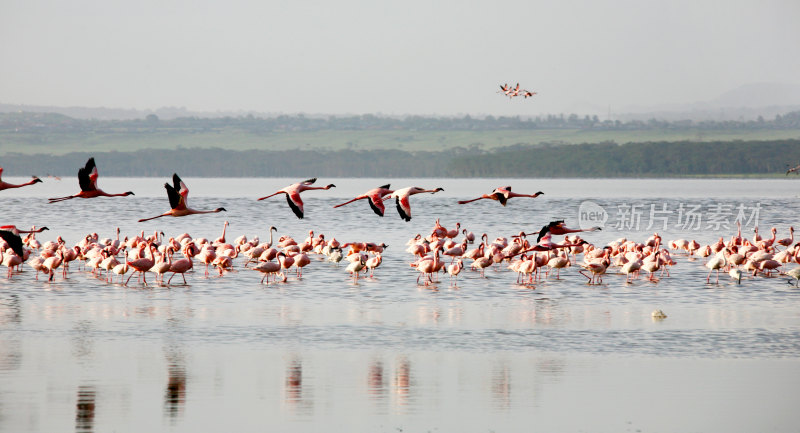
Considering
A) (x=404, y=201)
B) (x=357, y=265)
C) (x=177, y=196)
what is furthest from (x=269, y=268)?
(x=404, y=201)

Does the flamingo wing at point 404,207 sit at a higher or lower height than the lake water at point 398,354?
higher

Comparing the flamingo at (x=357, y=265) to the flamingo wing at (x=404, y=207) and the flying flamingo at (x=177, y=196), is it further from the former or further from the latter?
the flamingo wing at (x=404, y=207)

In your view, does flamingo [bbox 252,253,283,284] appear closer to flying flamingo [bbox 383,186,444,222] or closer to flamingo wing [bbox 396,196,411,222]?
flying flamingo [bbox 383,186,444,222]

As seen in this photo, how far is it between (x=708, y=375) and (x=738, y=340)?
316 cm

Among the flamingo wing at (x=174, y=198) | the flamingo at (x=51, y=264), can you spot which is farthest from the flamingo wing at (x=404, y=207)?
the flamingo at (x=51, y=264)

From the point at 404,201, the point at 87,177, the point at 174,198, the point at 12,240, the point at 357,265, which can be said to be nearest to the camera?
the point at 404,201

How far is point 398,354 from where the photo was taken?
15.7m

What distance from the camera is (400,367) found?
14.6 m

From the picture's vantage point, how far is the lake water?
39.5ft

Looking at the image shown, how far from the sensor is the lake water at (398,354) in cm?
1203

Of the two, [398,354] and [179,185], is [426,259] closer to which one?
[179,185]

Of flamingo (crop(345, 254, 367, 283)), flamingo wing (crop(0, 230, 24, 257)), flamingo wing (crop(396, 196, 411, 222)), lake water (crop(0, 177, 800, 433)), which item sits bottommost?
lake water (crop(0, 177, 800, 433))

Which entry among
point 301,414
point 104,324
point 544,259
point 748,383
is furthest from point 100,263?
point 748,383

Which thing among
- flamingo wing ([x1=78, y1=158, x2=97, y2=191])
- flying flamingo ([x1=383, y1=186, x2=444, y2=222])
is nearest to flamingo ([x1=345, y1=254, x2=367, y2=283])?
flying flamingo ([x1=383, y1=186, x2=444, y2=222])
